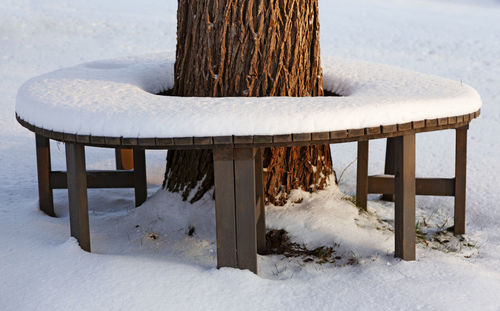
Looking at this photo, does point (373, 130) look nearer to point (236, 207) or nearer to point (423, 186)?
point (236, 207)

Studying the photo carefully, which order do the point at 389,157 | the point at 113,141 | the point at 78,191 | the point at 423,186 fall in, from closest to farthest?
the point at 113,141 < the point at 78,191 < the point at 423,186 < the point at 389,157

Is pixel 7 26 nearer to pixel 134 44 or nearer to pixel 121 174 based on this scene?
A: pixel 134 44

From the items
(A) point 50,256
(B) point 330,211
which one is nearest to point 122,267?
(A) point 50,256

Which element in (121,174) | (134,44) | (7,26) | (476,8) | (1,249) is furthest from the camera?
(476,8)

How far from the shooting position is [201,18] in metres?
4.23

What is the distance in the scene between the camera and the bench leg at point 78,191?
370 cm

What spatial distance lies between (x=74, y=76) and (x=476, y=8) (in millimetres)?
14121

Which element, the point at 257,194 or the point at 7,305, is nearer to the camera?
the point at 7,305

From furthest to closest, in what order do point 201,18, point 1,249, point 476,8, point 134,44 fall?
point 476,8 < point 134,44 < point 201,18 < point 1,249

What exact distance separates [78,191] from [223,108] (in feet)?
3.07

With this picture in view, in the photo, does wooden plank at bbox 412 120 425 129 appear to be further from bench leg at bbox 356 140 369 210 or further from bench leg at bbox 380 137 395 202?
bench leg at bbox 380 137 395 202

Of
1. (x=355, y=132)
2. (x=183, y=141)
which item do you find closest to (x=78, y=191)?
(x=183, y=141)

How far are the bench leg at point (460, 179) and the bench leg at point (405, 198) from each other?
80 cm

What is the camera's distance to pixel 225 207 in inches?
136
